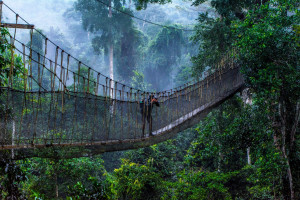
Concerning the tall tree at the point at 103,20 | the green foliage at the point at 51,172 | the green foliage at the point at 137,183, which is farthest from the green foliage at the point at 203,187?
the tall tree at the point at 103,20

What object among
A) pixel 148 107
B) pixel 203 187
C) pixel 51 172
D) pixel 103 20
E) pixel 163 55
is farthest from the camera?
pixel 163 55

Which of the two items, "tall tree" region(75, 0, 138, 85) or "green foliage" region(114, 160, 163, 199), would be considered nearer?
"green foliage" region(114, 160, 163, 199)

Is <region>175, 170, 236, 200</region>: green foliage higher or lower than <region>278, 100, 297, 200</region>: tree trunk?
lower

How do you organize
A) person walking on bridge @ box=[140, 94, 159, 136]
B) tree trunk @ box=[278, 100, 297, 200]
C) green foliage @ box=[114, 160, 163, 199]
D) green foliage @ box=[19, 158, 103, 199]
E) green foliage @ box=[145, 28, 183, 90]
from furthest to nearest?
green foliage @ box=[145, 28, 183, 90] → green foliage @ box=[19, 158, 103, 199] → green foliage @ box=[114, 160, 163, 199] → person walking on bridge @ box=[140, 94, 159, 136] → tree trunk @ box=[278, 100, 297, 200]

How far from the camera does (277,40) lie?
3.44 metres

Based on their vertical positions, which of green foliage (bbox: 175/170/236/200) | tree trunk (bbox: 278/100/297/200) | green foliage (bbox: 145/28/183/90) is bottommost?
green foliage (bbox: 175/170/236/200)

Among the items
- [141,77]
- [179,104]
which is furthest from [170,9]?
[179,104]

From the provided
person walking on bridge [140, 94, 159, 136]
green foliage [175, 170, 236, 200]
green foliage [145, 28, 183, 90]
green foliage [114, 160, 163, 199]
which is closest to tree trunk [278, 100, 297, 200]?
green foliage [175, 170, 236, 200]

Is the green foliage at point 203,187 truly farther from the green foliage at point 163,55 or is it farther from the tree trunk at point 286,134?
the green foliage at point 163,55

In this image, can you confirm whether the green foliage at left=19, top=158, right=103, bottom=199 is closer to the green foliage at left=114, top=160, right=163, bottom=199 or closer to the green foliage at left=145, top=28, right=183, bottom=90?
the green foliage at left=114, top=160, right=163, bottom=199

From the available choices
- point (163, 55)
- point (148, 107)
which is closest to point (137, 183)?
point (148, 107)

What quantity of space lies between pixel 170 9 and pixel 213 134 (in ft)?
88.6

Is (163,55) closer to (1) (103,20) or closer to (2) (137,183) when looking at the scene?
(1) (103,20)

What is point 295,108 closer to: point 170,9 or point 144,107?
point 144,107
